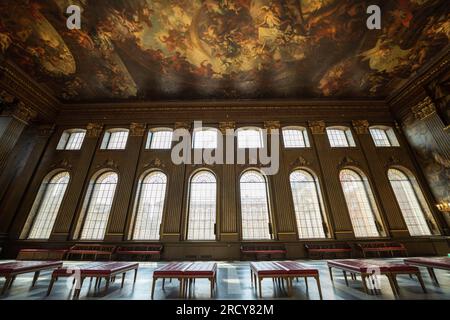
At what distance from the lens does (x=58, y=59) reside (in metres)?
9.99

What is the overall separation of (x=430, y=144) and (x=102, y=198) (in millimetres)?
18002

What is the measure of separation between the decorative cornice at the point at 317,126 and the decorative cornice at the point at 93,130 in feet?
43.7

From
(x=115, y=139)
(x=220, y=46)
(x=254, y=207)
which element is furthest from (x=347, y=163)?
(x=115, y=139)

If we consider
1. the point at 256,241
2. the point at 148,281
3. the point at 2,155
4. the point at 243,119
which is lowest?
the point at 148,281

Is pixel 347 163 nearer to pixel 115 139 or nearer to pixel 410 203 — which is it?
pixel 410 203

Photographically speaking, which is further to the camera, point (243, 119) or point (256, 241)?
point (243, 119)

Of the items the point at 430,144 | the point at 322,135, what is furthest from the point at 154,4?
the point at 430,144

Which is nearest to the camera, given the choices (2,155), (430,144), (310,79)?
(2,155)

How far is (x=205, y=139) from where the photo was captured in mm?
12203

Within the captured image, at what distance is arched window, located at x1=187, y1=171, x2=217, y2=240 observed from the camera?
997 cm

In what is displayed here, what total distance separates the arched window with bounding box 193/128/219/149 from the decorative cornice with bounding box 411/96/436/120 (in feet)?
37.6

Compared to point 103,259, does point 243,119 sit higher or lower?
higher

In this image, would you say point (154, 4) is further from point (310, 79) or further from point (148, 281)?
point (148, 281)

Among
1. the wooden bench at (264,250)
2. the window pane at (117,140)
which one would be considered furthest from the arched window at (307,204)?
the window pane at (117,140)
